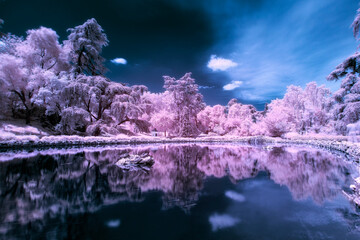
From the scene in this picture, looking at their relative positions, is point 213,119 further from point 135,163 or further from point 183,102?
point 135,163

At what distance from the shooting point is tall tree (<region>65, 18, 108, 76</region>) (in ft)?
76.0

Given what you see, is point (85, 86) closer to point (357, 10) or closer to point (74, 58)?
point (74, 58)

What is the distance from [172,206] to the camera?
431 cm

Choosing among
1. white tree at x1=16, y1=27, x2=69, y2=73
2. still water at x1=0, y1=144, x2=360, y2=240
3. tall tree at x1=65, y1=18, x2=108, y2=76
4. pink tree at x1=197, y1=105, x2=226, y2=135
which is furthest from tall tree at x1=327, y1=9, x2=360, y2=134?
white tree at x1=16, y1=27, x2=69, y2=73

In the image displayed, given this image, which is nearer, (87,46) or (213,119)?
(87,46)

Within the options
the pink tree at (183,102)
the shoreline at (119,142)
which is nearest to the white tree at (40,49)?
the shoreline at (119,142)

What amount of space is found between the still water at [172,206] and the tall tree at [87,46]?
21200mm

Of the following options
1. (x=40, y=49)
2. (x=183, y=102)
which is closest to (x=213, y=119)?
(x=183, y=102)

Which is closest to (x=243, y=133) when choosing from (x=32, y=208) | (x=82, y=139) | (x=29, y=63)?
(x=82, y=139)

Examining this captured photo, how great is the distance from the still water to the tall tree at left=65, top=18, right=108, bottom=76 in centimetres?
2120

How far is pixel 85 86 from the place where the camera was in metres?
21.0

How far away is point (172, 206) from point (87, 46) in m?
26.2

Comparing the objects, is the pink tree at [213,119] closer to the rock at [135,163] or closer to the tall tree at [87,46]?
the tall tree at [87,46]

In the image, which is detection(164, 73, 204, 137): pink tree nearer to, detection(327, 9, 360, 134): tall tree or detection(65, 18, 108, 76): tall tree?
detection(65, 18, 108, 76): tall tree
